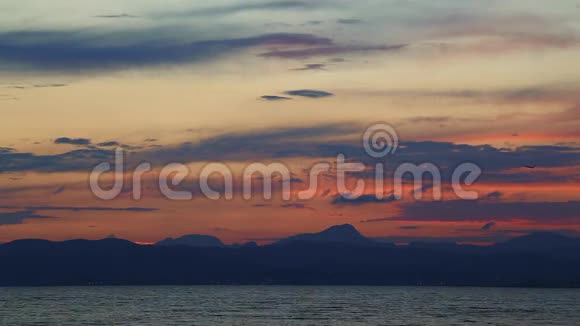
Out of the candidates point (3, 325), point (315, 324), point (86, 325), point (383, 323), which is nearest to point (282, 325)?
point (315, 324)

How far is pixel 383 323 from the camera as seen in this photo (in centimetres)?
19875

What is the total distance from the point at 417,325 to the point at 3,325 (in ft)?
280

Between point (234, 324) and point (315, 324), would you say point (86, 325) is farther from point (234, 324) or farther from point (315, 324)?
point (315, 324)

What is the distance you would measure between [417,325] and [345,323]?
14708mm

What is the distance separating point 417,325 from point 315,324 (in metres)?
20.8

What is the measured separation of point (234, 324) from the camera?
195500mm

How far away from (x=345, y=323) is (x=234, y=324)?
899 inches

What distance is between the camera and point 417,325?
19512 centimetres

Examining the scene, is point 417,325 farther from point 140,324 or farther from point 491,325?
point 140,324

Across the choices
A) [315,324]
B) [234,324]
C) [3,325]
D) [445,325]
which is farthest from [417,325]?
[3,325]

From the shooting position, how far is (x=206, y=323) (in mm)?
198250

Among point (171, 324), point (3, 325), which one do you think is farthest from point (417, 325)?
point (3, 325)

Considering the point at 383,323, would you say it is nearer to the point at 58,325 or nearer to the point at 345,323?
the point at 345,323

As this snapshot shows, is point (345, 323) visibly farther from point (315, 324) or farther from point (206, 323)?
point (206, 323)
